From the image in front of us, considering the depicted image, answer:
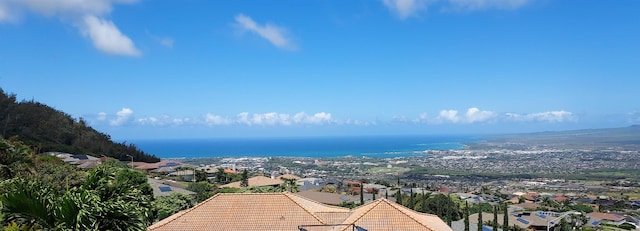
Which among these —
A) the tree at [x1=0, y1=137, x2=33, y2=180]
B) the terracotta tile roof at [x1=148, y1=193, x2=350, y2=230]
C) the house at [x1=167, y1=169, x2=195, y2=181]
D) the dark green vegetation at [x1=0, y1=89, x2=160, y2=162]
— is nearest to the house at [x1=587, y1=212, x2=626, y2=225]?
the terracotta tile roof at [x1=148, y1=193, x2=350, y2=230]

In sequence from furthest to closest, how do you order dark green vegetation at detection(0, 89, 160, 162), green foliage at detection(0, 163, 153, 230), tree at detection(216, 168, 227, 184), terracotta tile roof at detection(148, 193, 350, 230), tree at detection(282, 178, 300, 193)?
dark green vegetation at detection(0, 89, 160, 162) → tree at detection(216, 168, 227, 184) → tree at detection(282, 178, 300, 193) → terracotta tile roof at detection(148, 193, 350, 230) → green foliage at detection(0, 163, 153, 230)

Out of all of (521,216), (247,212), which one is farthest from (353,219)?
(521,216)

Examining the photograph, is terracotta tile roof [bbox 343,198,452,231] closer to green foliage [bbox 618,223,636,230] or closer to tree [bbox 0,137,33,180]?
tree [bbox 0,137,33,180]

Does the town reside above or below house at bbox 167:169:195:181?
below

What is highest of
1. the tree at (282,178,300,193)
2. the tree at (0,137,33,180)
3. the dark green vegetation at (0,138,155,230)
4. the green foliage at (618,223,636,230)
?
the tree at (0,137,33,180)

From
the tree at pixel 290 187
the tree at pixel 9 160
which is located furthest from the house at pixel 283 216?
the tree at pixel 290 187

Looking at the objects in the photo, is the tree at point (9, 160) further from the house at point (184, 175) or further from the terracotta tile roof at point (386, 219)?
the house at point (184, 175)
